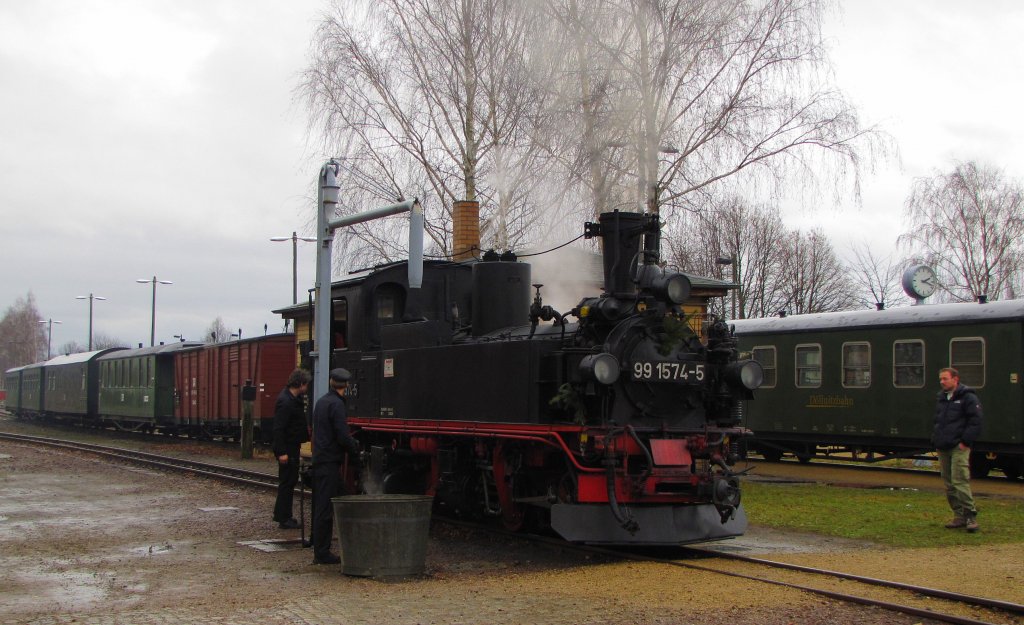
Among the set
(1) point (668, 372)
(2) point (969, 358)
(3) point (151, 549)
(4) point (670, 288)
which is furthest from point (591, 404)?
(2) point (969, 358)

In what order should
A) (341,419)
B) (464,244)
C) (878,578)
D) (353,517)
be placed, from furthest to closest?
(464,244) → (341,419) → (353,517) → (878,578)

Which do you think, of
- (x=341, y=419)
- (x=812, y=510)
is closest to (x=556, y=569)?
(x=341, y=419)

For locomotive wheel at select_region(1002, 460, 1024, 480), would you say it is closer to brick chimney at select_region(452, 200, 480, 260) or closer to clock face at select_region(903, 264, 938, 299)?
clock face at select_region(903, 264, 938, 299)

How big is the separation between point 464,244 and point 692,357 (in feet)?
27.6

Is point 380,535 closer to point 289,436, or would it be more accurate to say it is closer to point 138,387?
point 289,436

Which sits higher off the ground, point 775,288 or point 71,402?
point 775,288

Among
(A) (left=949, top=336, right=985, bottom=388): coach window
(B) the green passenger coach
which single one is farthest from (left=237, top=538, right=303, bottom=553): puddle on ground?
(B) the green passenger coach

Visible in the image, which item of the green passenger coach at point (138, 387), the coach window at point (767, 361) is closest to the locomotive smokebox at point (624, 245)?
the coach window at point (767, 361)

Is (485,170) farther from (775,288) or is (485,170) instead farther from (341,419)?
(775,288)

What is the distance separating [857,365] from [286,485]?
35.2 feet

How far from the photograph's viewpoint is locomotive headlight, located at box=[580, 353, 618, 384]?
8438 millimetres

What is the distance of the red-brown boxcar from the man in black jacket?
16407mm

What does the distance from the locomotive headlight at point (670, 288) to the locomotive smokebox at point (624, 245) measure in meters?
0.21

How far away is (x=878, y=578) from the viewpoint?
24.5 ft
